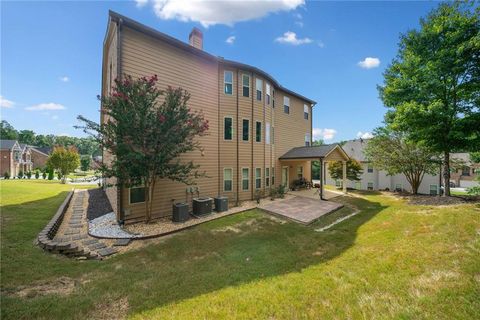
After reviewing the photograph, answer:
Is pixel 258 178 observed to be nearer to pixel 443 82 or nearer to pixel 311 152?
pixel 311 152

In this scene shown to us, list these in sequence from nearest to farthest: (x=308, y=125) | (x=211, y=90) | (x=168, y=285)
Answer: (x=168, y=285), (x=211, y=90), (x=308, y=125)

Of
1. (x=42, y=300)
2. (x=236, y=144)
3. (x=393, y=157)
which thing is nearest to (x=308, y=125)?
(x=393, y=157)

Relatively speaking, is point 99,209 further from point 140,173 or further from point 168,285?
point 168,285

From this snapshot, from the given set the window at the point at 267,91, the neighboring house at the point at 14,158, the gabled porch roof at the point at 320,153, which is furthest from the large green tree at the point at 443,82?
the neighboring house at the point at 14,158

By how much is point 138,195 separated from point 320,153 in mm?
12446

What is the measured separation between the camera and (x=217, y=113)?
13.0 metres

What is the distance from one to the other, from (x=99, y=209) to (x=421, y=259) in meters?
13.9

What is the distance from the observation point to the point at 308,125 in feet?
70.3

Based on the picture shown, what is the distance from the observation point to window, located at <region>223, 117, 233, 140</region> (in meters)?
13.4

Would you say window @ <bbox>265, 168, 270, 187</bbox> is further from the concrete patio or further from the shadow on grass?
the shadow on grass

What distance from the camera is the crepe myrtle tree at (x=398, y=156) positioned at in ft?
54.5

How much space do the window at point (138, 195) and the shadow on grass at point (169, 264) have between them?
280 centimetres

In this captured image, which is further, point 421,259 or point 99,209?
point 99,209

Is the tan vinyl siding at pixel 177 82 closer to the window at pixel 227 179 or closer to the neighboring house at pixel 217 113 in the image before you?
the neighboring house at pixel 217 113
